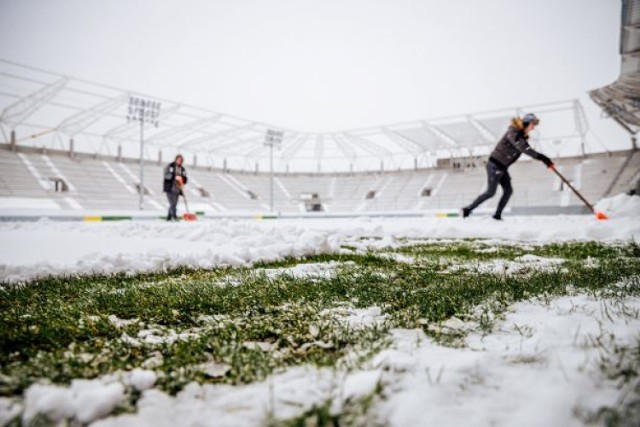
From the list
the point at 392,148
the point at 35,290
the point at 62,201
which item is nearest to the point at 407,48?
the point at 392,148

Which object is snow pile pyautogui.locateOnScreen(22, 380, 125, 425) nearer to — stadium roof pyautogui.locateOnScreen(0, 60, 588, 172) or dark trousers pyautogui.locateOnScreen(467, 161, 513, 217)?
dark trousers pyautogui.locateOnScreen(467, 161, 513, 217)

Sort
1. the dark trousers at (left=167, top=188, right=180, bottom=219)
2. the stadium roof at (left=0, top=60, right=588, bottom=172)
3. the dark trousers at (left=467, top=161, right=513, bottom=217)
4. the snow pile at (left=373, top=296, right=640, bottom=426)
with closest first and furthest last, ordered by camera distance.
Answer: the snow pile at (left=373, top=296, right=640, bottom=426)
the dark trousers at (left=467, top=161, right=513, bottom=217)
the dark trousers at (left=167, top=188, right=180, bottom=219)
the stadium roof at (left=0, top=60, right=588, bottom=172)

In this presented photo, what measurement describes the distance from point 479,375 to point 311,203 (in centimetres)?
4307

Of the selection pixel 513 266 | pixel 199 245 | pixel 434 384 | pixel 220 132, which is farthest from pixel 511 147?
pixel 220 132

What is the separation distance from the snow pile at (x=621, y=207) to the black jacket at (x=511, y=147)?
7.47ft

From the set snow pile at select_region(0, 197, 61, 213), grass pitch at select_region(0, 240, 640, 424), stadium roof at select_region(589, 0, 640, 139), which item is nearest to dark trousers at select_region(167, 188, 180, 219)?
grass pitch at select_region(0, 240, 640, 424)

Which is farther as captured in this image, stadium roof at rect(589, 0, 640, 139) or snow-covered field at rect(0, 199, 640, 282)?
stadium roof at rect(589, 0, 640, 139)

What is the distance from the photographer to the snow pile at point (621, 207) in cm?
812

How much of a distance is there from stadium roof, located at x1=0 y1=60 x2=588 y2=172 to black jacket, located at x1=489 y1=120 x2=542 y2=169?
87.8 feet

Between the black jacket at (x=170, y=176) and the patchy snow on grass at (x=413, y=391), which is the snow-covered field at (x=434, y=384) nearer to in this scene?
the patchy snow on grass at (x=413, y=391)

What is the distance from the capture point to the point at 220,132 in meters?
37.8

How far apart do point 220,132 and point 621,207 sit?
34.9 metres

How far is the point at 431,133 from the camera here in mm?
37750

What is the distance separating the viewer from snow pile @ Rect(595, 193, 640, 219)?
812 cm
